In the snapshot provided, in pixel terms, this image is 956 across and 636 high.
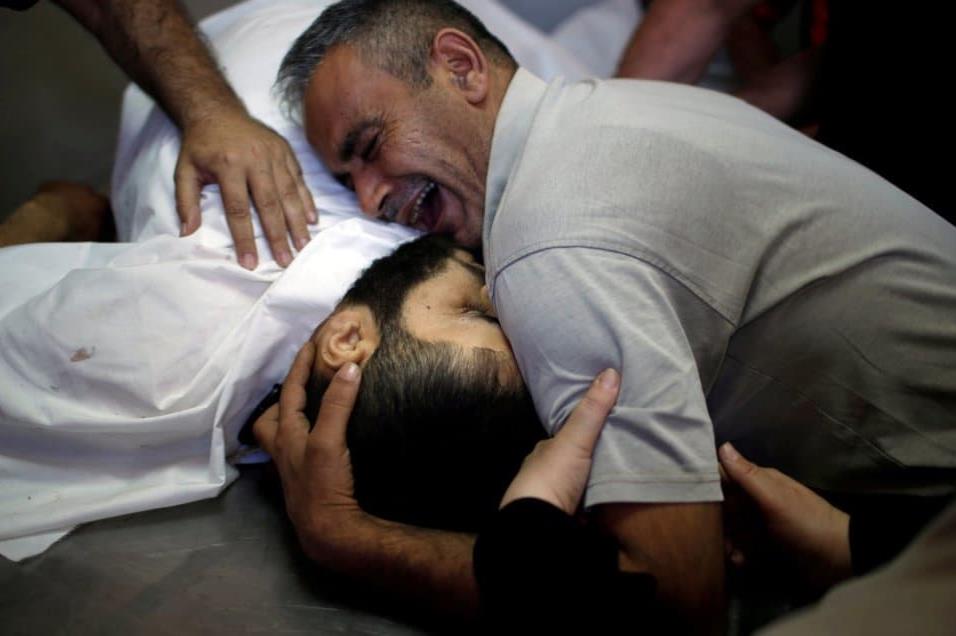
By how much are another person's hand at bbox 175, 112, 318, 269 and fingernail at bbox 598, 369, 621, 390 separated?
1.99ft

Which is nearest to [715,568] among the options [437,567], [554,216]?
[437,567]

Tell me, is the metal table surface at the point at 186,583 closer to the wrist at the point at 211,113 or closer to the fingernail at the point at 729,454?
the fingernail at the point at 729,454

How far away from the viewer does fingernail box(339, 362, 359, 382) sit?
0.86 metres

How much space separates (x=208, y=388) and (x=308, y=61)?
1.88 ft

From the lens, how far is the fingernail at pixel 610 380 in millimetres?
742

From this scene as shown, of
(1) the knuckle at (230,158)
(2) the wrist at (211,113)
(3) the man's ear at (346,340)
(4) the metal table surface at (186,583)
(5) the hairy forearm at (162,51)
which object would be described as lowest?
(4) the metal table surface at (186,583)

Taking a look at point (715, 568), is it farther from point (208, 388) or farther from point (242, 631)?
point (208, 388)

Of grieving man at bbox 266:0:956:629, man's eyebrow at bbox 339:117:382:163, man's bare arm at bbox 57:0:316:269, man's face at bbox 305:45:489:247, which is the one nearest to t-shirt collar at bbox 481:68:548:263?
grieving man at bbox 266:0:956:629

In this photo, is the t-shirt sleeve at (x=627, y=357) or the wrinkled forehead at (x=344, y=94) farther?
the wrinkled forehead at (x=344, y=94)

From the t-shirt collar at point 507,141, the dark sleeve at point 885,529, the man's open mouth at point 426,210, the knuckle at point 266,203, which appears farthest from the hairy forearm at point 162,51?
the dark sleeve at point 885,529

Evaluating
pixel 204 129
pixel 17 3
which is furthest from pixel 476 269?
pixel 17 3

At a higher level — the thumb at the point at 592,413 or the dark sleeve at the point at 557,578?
the thumb at the point at 592,413

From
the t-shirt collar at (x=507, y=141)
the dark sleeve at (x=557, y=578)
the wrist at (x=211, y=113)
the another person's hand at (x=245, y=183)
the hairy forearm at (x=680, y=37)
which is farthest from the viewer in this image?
the hairy forearm at (x=680, y=37)

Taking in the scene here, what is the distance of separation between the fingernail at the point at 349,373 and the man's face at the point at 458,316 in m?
0.08
